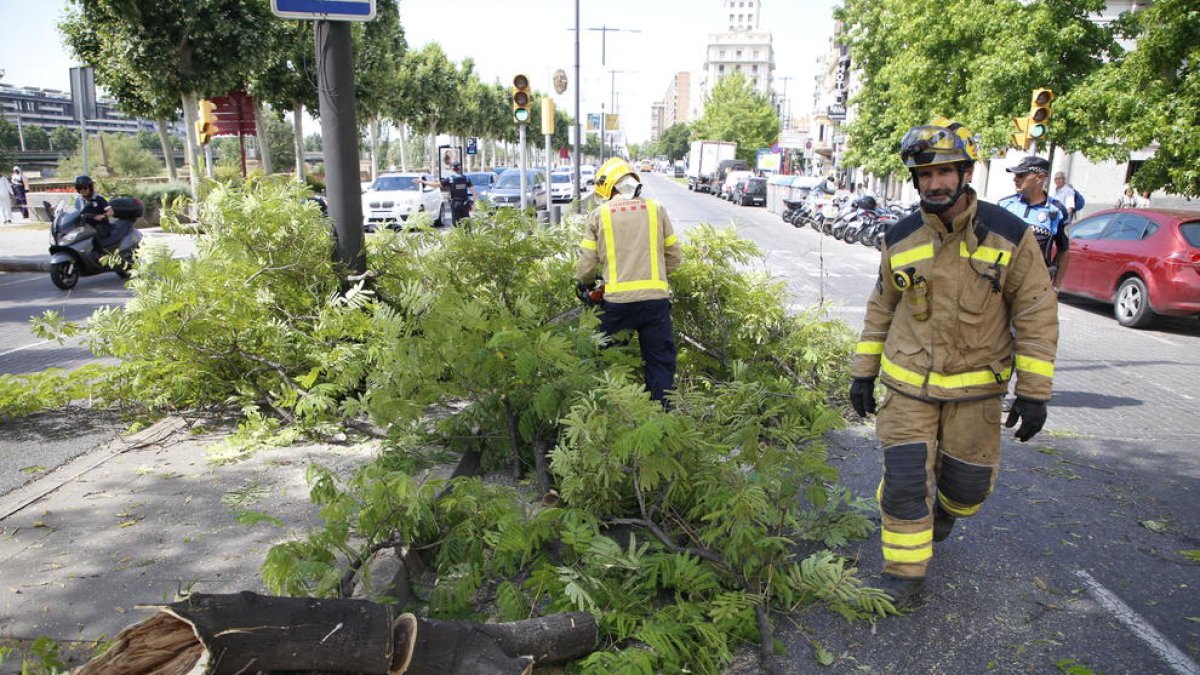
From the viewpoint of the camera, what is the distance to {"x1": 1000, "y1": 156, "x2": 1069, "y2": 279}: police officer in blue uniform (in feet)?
20.9

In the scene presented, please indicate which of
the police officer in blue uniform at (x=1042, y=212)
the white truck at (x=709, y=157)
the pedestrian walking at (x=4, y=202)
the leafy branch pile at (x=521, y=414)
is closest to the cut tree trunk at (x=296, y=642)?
the leafy branch pile at (x=521, y=414)

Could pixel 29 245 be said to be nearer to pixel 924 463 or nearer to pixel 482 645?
pixel 482 645

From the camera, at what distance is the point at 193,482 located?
4316mm

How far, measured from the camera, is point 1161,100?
12336mm

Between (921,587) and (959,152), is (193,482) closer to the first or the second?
(921,587)

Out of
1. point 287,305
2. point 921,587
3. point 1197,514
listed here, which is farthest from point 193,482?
point 1197,514

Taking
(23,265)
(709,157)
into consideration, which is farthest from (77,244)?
(709,157)

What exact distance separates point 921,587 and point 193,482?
3.80 meters

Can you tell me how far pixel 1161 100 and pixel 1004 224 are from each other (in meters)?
12.0

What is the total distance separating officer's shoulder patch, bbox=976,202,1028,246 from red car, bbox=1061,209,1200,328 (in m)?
7.18

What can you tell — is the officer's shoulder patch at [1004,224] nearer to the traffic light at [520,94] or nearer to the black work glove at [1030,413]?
the black work glove at [1030,413]

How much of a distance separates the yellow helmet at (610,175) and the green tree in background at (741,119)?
76.5m

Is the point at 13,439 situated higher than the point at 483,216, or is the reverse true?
the point at 483,216

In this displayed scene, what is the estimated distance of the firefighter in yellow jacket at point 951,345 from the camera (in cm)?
323
